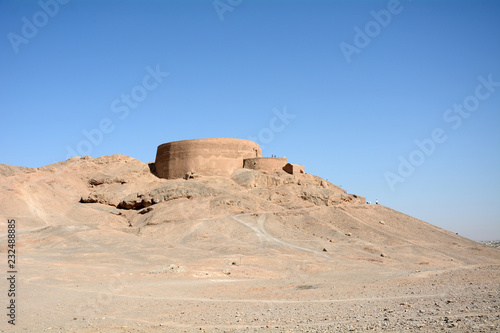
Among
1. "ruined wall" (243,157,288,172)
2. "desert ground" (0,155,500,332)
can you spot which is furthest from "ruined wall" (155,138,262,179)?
"desert ground" (0,155,500,332)

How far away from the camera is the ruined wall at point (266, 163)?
1614 inches

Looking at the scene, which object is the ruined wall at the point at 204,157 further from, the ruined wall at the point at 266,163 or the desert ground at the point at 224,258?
the desert ground at the point at 224,258

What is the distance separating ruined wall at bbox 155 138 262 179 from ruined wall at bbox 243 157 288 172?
1141 mm

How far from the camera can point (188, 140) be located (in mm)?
41469

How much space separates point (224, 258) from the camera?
70.3 feet

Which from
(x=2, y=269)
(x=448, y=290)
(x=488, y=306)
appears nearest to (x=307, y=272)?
(x=448, y=290)

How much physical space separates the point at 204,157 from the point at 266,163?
6.09m

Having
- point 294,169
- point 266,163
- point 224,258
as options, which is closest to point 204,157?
point 266,163

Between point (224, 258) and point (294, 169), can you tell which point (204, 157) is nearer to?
point (294, 169)

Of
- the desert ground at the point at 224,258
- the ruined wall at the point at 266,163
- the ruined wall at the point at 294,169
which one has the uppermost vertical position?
the ruined wall at the point at 266,163

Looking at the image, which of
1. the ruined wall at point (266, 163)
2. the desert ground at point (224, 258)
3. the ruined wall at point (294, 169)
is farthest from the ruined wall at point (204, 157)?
the ruined wall at point (294, 169)

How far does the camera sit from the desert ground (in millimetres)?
8828

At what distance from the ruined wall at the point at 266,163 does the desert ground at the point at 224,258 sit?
108 centimetres

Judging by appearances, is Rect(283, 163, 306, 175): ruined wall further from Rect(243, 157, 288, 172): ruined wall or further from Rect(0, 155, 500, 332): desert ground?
Rect(0, 155, 500, 332): desert ground
